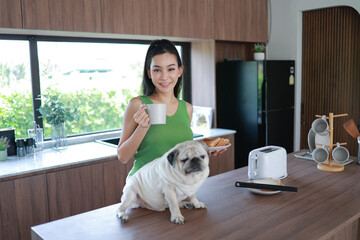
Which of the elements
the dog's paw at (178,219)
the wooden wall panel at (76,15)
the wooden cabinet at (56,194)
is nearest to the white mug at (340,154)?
the dog's paw at (178,219)

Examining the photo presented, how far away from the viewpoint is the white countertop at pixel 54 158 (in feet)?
7.67

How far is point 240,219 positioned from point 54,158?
1.77m

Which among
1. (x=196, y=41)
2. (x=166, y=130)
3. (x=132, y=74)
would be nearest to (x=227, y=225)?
(x=166, y=130)

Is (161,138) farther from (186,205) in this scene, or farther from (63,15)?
(63,15)

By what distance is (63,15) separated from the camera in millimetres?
2666

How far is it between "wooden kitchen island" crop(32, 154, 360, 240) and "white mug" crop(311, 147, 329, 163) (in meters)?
0.29

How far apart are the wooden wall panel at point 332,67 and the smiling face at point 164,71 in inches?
122

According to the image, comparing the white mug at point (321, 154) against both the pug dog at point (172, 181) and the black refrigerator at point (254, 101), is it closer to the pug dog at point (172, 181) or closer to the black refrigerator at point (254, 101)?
the pug dog at point (172, 181)

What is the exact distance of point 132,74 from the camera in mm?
3818

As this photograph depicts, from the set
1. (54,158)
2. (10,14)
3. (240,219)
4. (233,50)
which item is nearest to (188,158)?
(240,219)

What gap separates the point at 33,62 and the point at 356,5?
3.41m

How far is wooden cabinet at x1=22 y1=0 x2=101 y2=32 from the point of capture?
2516mm

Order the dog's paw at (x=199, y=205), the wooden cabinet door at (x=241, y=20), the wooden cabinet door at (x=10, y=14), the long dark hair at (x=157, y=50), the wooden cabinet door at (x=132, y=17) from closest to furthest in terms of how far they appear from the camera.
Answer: the dog's paw at (x=199, y=205) < the long dark hair at (x=157, y=50) < the wooden cabinet door at (x=10, y=14) < the wooden cabinet door at (x=132, y=17) < the wooden cabinet door at (x=241, y=20)

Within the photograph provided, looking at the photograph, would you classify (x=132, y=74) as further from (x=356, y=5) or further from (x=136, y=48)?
(x=356, y=5)
